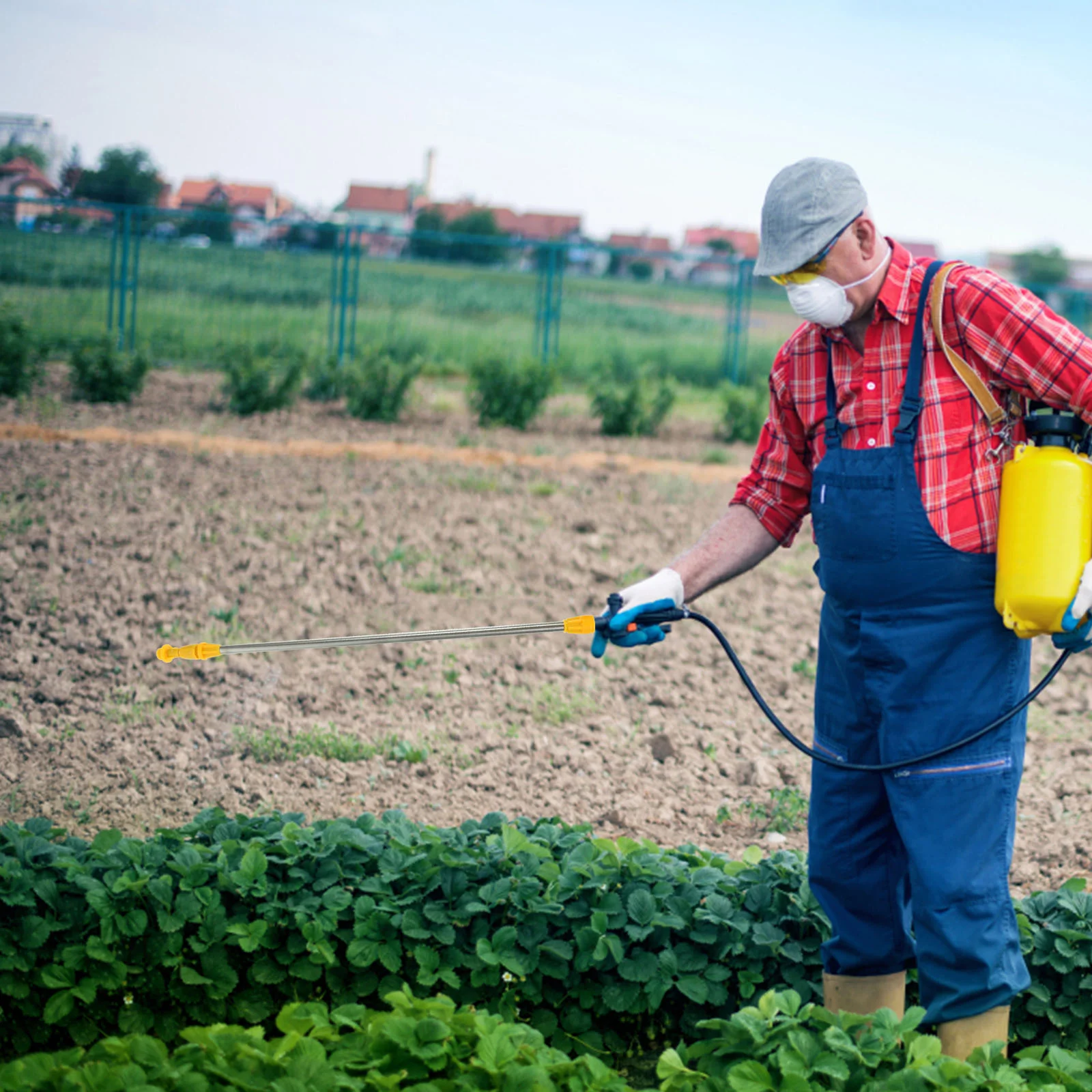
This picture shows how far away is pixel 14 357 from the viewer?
36.1 feet

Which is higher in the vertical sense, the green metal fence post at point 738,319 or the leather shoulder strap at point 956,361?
the green metal fence post at point 738,319

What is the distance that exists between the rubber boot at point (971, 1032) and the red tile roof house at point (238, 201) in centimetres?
1359

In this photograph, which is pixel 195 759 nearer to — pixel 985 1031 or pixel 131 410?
pixel 985 1031

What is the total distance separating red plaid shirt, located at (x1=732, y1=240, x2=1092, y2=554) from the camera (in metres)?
2.19

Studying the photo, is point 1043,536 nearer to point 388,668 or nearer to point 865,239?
point 865,239

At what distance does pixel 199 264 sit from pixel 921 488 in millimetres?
14041

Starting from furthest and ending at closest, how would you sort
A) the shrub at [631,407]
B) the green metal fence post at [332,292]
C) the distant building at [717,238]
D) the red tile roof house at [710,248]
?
the distant building at [717,238], the red tile roof house at [710,248], the green metal fence post at [332,292], the shrub at [631,407]

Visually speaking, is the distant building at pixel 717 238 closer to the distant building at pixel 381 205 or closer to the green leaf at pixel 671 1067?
the distant building at pixel 381 205

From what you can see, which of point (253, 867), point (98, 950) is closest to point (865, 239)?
point (253, 867)

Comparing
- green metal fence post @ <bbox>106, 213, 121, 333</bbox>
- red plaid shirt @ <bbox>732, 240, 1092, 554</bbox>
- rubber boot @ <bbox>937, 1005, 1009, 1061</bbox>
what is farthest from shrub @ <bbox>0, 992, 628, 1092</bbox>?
green metal fence post @ <bbox>106, 213, 121, 333</bbox>

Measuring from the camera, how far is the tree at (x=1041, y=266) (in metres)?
29.2

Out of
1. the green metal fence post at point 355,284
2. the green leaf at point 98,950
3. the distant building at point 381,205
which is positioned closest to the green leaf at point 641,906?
the green leaf at point 98,950

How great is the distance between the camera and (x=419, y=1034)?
7.14 ft

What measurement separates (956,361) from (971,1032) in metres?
1.29
